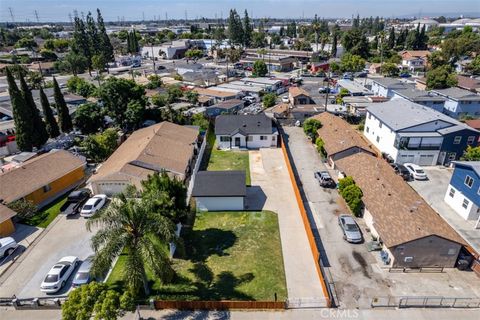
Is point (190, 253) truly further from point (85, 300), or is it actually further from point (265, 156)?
point (265, 156)

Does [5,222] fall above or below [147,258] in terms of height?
below

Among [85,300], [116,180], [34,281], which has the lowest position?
[34,281]

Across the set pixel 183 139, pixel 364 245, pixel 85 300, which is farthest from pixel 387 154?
pixel 85 300

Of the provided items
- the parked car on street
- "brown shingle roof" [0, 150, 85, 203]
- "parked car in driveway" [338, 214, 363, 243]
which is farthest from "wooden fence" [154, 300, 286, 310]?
"brown shingle roof" [0, 150, 85, 203]

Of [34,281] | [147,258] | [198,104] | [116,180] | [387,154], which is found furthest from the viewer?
[198,104]

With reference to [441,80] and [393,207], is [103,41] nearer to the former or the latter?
[441,80]

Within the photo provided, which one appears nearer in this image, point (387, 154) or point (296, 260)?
point (296, 260)

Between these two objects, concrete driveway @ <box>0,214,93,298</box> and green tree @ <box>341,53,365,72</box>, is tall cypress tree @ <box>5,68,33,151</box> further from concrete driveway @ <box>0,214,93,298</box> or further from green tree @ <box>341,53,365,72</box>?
green tree @ <box>341,53,365,72</box>

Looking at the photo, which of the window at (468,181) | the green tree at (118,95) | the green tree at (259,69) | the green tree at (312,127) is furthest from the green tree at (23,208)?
the green tree at (259,69)
